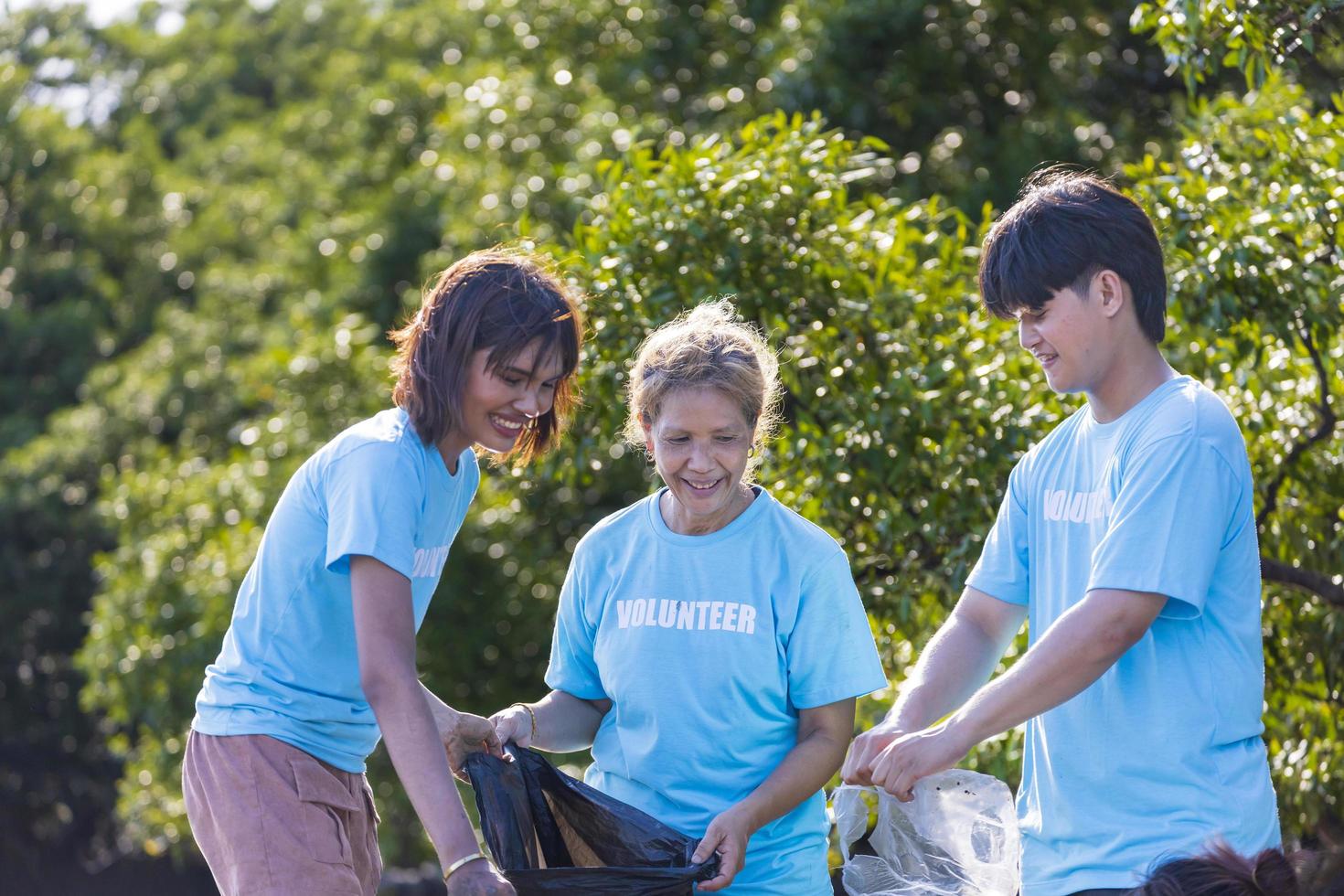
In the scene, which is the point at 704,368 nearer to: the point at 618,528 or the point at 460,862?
the point at 618,528

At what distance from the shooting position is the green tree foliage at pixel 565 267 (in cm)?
455

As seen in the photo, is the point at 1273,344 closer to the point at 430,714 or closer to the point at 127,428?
the point at 430,714

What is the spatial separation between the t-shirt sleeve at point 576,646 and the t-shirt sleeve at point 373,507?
347mm

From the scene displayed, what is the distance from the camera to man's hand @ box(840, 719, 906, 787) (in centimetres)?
241

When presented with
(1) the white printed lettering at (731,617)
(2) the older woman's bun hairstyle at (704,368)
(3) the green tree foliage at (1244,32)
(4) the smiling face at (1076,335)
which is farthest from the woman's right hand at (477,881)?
(3) the green tree foliage at (1244,32)

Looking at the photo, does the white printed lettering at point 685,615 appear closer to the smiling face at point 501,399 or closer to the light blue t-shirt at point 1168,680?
the smiling face at point 501,399

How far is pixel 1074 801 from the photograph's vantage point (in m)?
2.32

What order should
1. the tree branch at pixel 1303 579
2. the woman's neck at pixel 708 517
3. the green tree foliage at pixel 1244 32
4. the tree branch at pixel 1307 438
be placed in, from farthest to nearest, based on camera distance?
the tree branch at pixel 1307 438, the tree branch at pixel 1303 579, the green tree foliage at pixel 1244 32, the woman's neck at pixel 708 517

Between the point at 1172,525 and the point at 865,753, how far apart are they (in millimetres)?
589

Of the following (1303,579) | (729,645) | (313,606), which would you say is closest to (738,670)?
(729,645)

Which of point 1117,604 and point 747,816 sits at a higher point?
point 1117,604

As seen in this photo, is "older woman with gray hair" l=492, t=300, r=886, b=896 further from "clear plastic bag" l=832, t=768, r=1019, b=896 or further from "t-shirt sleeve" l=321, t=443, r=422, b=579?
"t-shirt sleeve" l=321, t=443, r=422, b=579

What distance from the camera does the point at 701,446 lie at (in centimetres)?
258

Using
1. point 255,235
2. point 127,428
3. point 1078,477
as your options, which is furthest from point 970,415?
point 255,235
